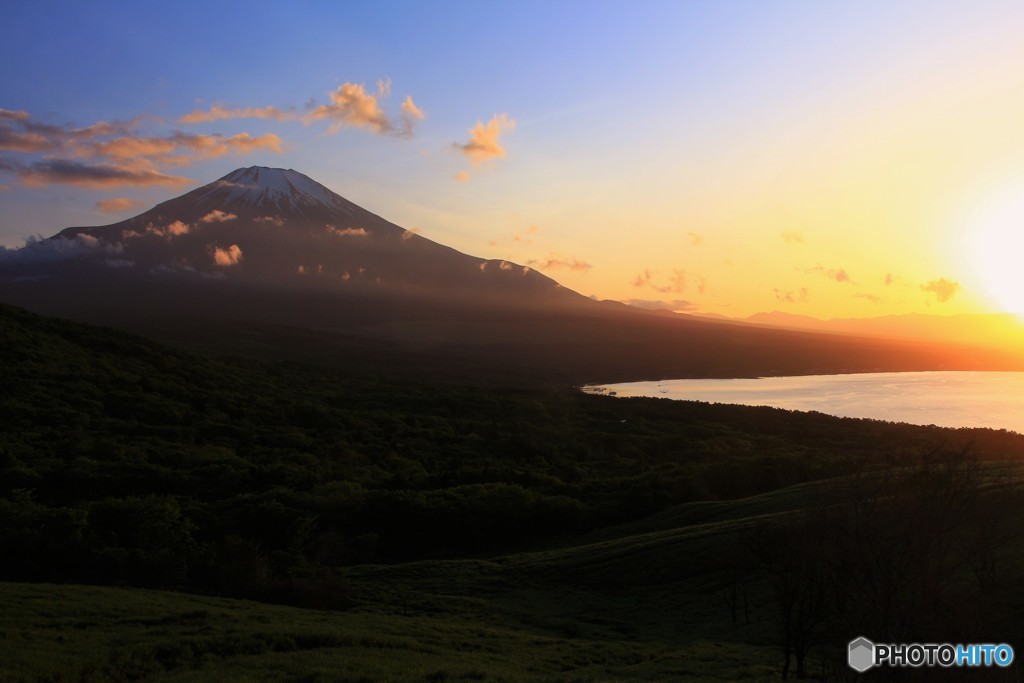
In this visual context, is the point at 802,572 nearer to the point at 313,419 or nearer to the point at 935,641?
the point at 935,641

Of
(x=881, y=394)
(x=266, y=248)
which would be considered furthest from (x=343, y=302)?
(x=881, y=394)

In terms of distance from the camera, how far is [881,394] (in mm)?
96625

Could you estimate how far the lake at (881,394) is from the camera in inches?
2867

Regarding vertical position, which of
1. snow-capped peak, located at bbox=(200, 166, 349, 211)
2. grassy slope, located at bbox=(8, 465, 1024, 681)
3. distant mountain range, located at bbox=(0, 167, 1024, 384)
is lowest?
grassy slope, located at bbox=(8, 465, 1024, 681)

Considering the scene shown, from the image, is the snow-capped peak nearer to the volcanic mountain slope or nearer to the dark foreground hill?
the volcanic mountain slope

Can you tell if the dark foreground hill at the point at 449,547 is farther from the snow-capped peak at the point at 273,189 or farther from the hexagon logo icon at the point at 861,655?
the snow-capped peak at the point at 273,189

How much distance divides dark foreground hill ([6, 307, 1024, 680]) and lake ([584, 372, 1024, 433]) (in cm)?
2665

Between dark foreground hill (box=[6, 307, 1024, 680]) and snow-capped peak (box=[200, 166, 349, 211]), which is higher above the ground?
snow-capped peak (box=[200, 166, 349, 211])

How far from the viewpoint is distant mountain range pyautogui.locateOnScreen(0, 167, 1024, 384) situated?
385ft
